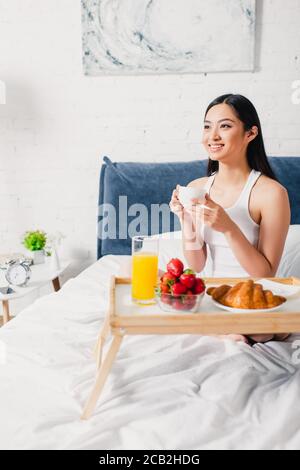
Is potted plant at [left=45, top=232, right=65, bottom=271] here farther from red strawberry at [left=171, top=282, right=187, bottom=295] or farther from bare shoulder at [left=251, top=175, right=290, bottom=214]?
red strawberry at [left=171, top=282, right=187, bottom=295]

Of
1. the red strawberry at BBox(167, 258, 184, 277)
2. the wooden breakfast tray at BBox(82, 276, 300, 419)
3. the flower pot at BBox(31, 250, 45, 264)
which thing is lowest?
the flower pot at BBox(31, 250, 45, 264)

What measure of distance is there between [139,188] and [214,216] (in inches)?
47.8

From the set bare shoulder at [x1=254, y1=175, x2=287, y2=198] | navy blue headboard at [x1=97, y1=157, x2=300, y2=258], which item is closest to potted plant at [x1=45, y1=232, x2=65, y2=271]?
navy blue headboard at [x1=97, y1=157, x2=300, y2=258]

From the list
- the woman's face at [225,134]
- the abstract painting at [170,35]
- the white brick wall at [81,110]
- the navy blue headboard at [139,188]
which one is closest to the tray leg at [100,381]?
the woman's face at [225,134]

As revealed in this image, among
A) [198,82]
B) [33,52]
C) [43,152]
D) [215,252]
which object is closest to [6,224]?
[43,152]

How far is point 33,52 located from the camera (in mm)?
3043

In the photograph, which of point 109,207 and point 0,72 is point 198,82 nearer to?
point 109,207

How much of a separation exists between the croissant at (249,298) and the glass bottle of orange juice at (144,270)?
0.60 ft

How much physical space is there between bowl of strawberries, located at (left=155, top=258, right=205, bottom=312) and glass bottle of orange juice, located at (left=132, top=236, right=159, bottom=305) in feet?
0.25

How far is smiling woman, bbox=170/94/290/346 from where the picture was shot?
5.75 feet

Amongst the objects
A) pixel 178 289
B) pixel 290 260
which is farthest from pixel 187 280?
pixel 290 260

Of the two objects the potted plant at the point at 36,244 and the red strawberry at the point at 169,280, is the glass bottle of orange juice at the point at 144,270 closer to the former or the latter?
the red strawberry at the point at 169,280

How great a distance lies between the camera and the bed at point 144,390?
1055 mm

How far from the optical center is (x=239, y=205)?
1.90m
